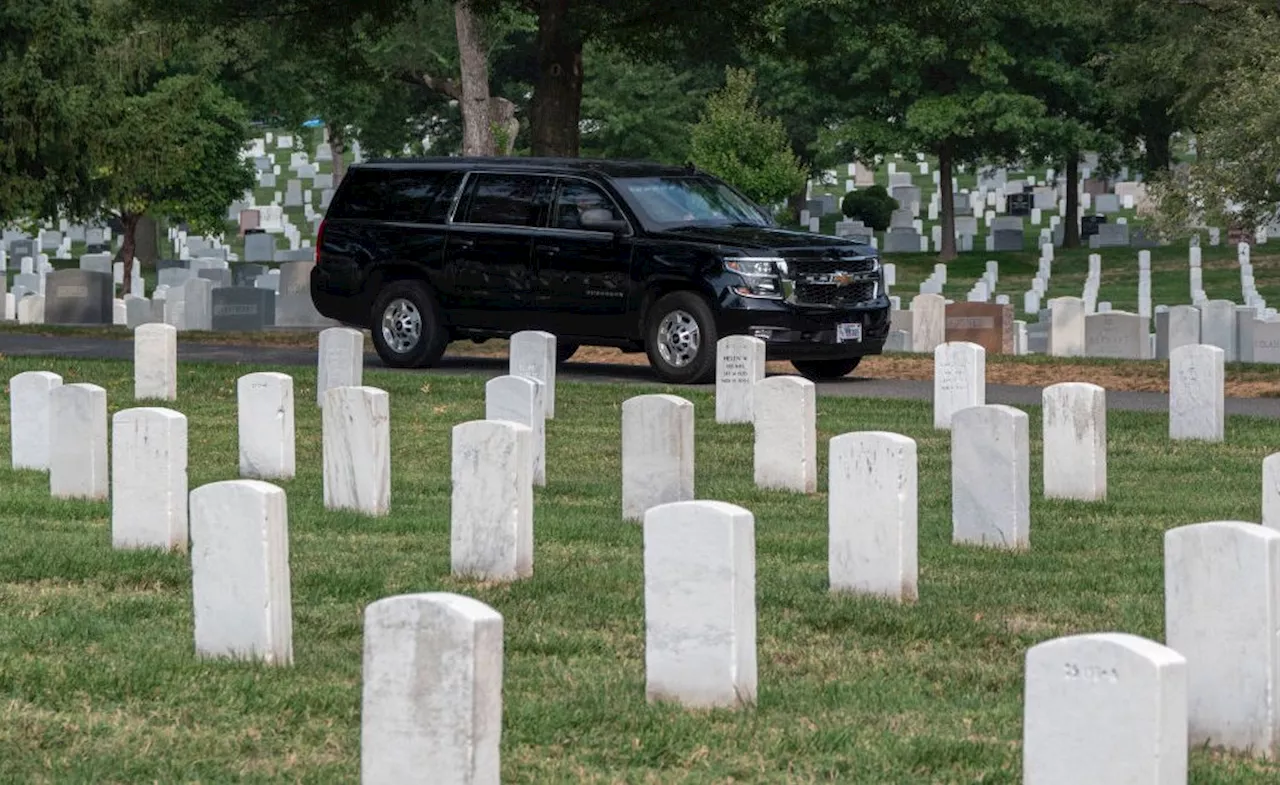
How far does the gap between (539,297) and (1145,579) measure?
38.9 ft

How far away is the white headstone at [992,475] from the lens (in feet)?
34.0

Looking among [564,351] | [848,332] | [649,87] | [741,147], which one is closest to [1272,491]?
[848,332]

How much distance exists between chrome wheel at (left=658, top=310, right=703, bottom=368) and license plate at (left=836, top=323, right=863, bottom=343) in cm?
121

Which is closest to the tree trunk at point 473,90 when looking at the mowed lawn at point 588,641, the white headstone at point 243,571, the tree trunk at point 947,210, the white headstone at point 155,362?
the white headstone at point 155,362

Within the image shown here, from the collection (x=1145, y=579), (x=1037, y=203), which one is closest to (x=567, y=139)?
(x=1145, y=579)

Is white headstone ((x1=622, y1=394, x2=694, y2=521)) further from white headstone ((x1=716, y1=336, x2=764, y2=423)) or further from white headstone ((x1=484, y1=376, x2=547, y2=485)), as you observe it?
white headstone ((x1=716, y1=336, x2=764, y2=423))

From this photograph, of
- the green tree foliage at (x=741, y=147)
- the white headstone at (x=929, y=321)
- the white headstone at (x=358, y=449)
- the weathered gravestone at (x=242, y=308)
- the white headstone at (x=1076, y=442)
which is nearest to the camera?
the white headstone at (x=358, y=449)

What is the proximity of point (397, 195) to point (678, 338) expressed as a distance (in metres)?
3.53

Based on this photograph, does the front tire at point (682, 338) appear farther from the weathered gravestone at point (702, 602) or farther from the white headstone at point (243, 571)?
the weathered gravestone at point (702, 602)

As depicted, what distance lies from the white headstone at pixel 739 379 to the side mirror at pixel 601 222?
4.08m

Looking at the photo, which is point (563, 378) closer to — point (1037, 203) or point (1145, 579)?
point (1145, 579)

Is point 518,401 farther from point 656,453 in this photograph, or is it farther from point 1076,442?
point 1076,442

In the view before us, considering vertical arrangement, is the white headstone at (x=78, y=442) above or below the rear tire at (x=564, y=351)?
below

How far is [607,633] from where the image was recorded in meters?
8.42
